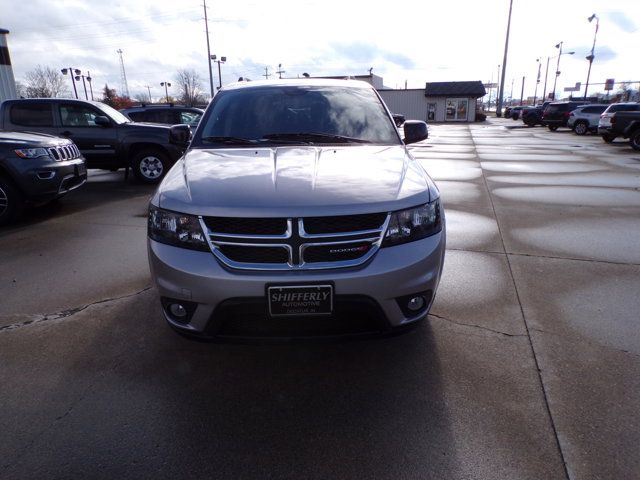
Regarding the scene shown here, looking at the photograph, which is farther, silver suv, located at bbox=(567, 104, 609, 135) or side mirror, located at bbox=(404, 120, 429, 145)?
silver suv, located at bbox=(567, 104, 609, 135)

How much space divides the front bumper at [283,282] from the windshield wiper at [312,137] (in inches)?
52.6

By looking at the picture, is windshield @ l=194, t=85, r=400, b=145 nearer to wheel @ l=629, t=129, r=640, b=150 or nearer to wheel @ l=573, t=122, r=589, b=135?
wheel @ l=629, t=129, r=640, b=150

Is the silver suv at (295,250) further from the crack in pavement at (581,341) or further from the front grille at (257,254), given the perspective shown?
the crack in pavement at (581,341)

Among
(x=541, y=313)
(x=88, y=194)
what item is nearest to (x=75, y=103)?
(x=88, y=194)

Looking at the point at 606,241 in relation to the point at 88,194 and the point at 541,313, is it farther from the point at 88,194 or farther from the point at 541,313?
the point at 88,194

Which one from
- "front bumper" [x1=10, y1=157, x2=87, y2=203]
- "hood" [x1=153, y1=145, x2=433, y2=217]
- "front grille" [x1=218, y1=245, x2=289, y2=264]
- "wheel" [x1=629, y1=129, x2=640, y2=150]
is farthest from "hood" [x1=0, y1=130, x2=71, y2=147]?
"wheel" [x1=629, y1=129, x2=640, y2=150]

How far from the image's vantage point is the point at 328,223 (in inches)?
89.5

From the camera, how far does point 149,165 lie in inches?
371

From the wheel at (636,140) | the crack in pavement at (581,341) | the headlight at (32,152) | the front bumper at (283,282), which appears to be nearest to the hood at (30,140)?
the headlight at (32,152)

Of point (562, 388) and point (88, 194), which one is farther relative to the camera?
point (88, 194)

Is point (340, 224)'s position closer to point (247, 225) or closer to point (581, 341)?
point (247, 225)

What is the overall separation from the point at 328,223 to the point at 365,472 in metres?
1.18

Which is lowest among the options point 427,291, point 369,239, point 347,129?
point 427,291

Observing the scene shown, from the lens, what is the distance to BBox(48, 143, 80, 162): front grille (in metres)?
6.37
